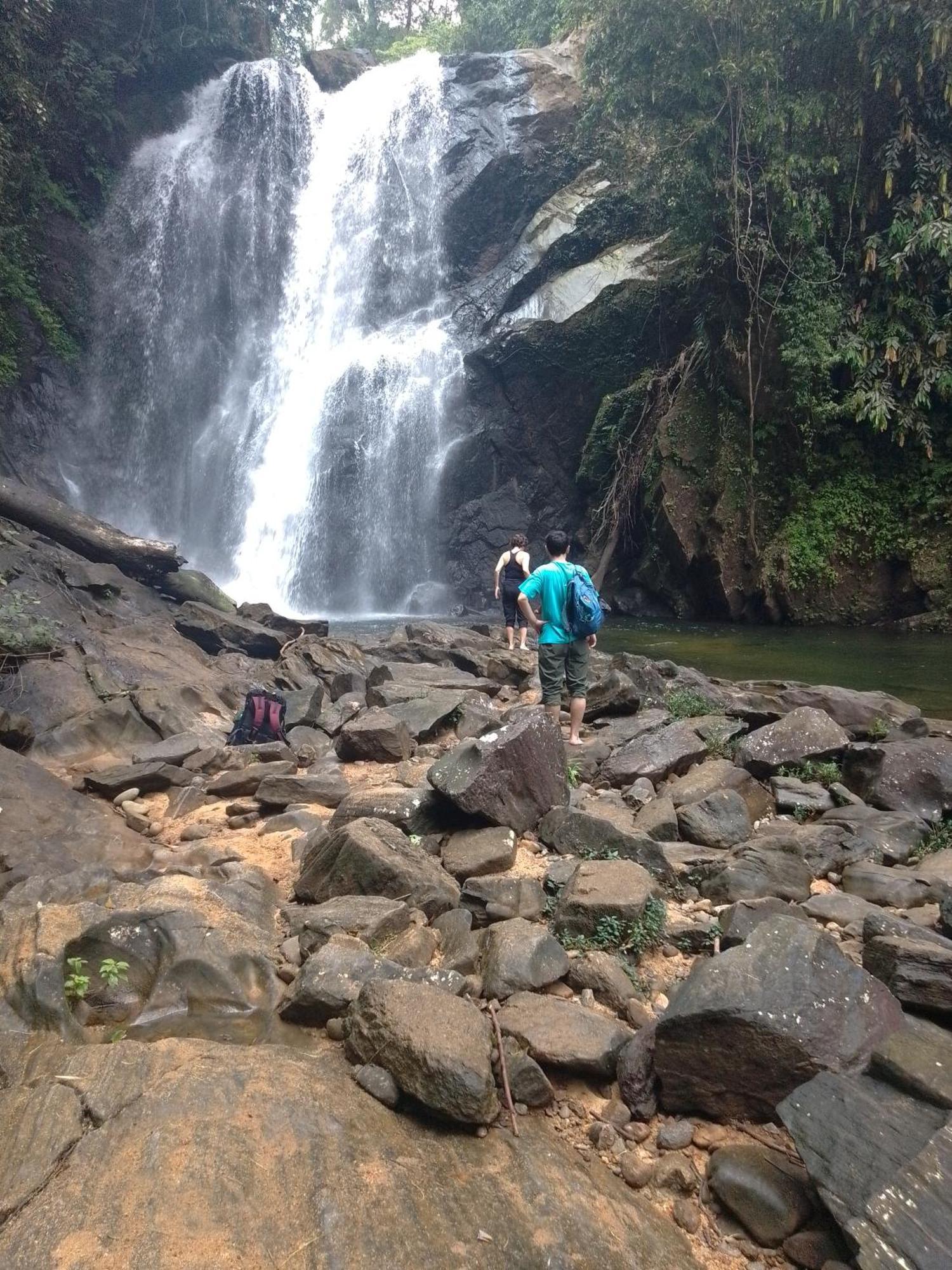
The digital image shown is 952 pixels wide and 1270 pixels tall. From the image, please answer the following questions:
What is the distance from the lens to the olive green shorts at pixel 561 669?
6621 millimetres

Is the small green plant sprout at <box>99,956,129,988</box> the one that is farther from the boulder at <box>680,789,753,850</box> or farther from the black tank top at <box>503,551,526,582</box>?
the black tank top at <box>503,551,526,582</box>

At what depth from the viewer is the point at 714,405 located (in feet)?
56.8

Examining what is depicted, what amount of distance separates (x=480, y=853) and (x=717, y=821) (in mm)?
1378

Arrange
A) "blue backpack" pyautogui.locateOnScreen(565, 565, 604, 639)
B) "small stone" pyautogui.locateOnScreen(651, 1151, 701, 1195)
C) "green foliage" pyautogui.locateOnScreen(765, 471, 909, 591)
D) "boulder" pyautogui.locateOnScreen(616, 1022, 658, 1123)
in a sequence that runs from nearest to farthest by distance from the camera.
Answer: "small stone" pyautogui.locateOnScreen(651, 1151, 701, 1195), "boulder" pyautogui.locateOnScreen(616, 1022, 658, 1123), "blue backpack" pyautogui.locateOnScreen(565, 565, 604, 639), "green foliage" pyautogui.locateOnScreen(765, 471, 909, 591)

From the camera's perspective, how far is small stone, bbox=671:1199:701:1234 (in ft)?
7.09

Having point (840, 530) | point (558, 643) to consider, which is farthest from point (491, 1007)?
point (840, 530)

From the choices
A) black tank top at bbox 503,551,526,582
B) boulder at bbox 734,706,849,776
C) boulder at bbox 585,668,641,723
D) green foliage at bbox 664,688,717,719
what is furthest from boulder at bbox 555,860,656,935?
black tank top at bbox 503,551,526,582

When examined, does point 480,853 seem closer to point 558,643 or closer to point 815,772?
point 815,772

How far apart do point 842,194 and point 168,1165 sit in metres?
17.9

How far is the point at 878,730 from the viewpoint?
6.40 metres

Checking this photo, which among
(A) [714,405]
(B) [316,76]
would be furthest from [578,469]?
(B) [316,76]

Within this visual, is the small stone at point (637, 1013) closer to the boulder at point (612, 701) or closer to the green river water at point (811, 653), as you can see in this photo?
the boulder at point (612, 701)

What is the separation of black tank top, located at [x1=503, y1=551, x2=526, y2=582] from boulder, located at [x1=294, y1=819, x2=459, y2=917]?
682cm

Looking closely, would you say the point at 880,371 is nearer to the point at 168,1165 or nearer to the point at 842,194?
the point at 842,194
